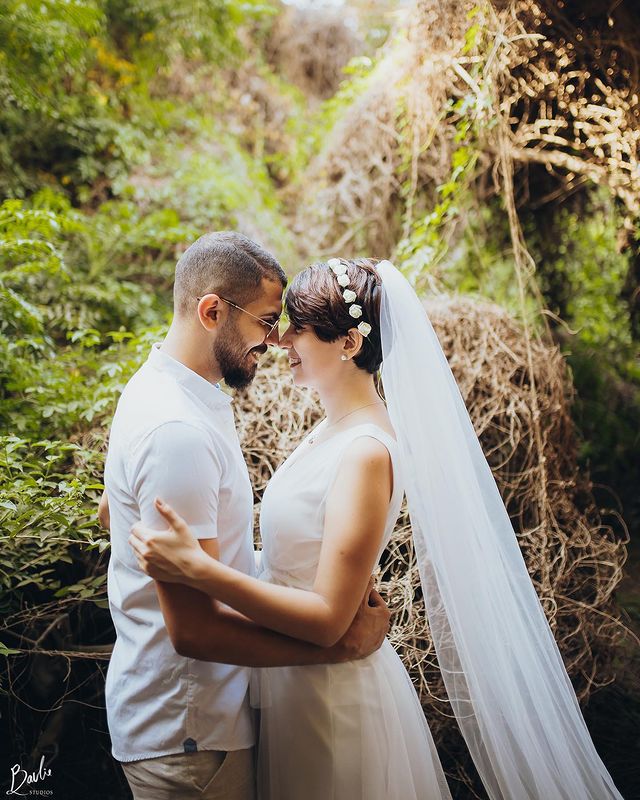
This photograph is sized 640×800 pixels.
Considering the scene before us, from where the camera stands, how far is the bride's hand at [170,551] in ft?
4.58

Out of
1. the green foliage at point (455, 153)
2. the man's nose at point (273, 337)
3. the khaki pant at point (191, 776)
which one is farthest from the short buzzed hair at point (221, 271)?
the green foliage at point (455, 153)

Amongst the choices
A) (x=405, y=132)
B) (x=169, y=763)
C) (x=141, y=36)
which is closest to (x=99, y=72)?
(x=141, y=36)

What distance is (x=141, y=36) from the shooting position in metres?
5.74

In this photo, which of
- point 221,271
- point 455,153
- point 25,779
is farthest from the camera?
point 455,153

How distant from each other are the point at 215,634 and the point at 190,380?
0.71m

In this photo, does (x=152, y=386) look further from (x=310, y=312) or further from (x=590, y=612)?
(x=590, y=612)

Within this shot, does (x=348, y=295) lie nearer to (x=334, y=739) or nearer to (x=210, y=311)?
(x=210, y=311)

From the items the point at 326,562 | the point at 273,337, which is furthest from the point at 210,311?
the point at 326,562

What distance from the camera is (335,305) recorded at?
1.95 m

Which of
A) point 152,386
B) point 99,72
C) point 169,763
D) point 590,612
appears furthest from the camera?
point 99,72

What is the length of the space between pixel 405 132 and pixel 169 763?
3.93 meters

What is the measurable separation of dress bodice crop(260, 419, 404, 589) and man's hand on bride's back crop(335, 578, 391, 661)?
0.18m

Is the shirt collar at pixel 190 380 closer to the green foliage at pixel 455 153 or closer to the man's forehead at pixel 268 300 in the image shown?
the man's forehead at pixel 268 300

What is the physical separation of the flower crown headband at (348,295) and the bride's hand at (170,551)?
2.82ft
